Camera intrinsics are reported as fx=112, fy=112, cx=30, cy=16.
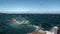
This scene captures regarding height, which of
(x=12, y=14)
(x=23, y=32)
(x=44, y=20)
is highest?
(x=12, y=14)

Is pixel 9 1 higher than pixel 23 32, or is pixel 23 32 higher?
pixel 9 1

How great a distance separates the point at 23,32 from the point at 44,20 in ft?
1.23

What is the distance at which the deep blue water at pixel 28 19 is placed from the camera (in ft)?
5.64

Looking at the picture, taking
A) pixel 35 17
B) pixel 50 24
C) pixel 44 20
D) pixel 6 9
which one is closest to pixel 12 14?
pixel 6 9

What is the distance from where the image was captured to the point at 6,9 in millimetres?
1746

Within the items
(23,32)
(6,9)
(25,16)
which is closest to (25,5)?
(25,16)

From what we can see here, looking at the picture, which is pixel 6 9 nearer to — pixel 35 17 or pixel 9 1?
pixel 9 1

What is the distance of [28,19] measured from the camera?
1744mm

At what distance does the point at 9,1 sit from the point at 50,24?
28.8 inches

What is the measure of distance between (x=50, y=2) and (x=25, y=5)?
1.27 ft

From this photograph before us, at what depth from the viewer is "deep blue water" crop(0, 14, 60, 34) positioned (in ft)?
5.64

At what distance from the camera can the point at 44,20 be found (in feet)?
5.65

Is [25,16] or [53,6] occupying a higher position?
[53,6]

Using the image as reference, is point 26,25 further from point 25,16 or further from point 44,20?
point 44,20
